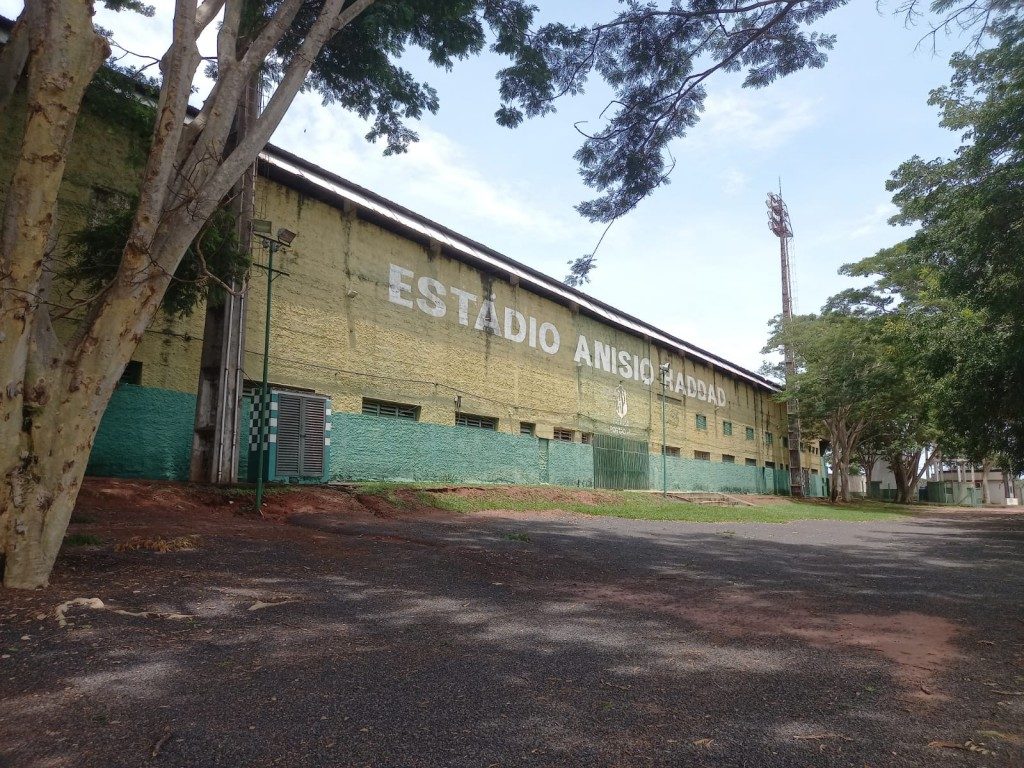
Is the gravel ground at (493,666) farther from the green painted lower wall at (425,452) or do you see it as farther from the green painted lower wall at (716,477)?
the green painted lower wall at (716,477)

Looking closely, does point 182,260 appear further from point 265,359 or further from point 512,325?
point 512,325

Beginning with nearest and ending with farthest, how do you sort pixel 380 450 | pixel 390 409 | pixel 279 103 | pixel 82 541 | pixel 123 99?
1. pixel 279 103
2. pixel 82 541
3. pixel 123 99
4. pixel 380 450
5. pixel 390 409

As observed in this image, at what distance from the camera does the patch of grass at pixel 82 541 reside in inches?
247

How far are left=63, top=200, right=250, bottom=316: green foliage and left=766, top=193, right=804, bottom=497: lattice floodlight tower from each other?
25.3m

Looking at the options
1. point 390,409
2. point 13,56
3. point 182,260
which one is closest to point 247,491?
point 182,260

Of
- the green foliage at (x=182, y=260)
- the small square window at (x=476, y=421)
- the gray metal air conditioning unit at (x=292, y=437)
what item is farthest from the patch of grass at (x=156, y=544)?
the small square window at (x=476, y=421)

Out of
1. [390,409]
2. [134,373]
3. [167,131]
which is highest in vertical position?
[167,131]

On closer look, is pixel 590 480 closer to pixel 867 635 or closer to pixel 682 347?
pixel 682 347

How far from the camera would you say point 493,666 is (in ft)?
11.8

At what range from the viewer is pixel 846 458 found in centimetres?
3108

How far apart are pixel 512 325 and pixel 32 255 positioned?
16267 mm

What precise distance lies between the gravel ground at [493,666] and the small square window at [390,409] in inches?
345

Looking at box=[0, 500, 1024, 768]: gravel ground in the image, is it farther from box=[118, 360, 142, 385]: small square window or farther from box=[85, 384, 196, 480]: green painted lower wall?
box=[118, 360, 142, 385]: small square window

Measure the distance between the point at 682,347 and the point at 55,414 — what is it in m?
26.9
